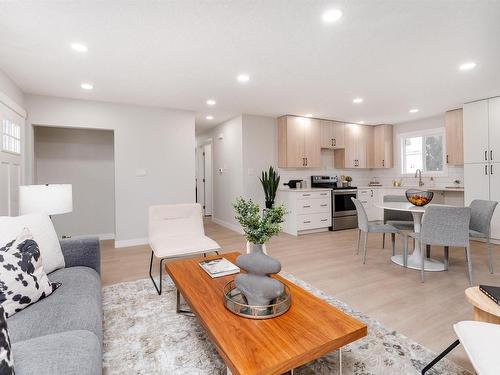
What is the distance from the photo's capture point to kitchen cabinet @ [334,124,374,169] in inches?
241

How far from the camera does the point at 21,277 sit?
142cm

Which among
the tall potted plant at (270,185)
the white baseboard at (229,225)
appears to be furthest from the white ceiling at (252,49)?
the white baseboard at (229,225)

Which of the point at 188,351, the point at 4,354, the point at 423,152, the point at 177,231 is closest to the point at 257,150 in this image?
the point at 177,231

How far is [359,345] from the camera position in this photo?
1.70 metres

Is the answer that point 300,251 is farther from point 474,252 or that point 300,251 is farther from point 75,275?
point 75,275

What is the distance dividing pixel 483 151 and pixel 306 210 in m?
3.06

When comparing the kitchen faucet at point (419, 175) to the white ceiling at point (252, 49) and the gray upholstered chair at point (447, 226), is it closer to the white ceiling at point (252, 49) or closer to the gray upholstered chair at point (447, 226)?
the white ceiling at point (252, 49)

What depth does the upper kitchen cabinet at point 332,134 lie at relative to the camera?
5776 millimetres

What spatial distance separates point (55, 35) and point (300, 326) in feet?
9.75

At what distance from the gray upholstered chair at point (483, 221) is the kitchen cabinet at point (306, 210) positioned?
2437 millimetres

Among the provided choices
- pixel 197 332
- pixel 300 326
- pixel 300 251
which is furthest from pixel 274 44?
pixel 300 251

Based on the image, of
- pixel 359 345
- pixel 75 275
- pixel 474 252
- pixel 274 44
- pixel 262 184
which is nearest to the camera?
pixel 359 345

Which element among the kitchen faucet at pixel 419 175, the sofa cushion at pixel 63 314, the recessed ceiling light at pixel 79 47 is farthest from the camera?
the kitchen faucet at pixel 419 175

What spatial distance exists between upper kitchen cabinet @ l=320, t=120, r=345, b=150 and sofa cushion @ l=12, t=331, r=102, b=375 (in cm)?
543
